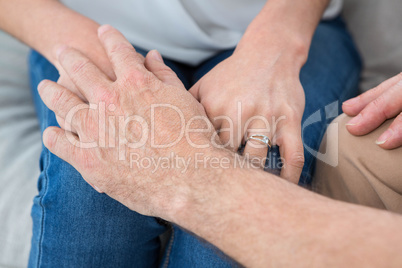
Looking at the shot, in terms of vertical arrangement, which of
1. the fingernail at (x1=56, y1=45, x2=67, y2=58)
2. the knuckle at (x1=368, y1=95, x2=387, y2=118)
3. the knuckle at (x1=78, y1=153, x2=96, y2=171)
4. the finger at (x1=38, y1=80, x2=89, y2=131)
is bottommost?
the knuckle at (x1=78, y1=153, x2=96, y2=171)

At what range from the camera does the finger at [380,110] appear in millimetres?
642

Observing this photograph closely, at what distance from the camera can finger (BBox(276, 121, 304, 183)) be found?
2.16ft

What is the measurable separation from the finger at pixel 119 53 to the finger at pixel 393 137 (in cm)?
46

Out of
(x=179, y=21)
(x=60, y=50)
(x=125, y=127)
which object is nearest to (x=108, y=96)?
(x=125, y=127)

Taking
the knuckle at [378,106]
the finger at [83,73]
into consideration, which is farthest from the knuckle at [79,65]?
the knuckle at [378,106]

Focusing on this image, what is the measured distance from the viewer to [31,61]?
3.31ft

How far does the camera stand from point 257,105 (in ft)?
2.25

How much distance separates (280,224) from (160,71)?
40 cm

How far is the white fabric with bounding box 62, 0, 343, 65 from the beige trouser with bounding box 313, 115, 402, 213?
1.31 feet

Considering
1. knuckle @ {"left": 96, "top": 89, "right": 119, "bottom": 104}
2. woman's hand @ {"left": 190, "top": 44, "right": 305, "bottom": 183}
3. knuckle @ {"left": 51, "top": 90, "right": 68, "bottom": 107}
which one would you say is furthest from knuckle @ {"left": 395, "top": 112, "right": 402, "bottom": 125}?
knuckle @ {"left": 51, "top": 90, "right": 68, "bottom": 107}

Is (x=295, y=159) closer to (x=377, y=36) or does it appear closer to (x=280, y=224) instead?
(x=280, y=224)

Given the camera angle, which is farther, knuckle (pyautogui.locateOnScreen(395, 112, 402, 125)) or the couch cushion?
the couch cushion

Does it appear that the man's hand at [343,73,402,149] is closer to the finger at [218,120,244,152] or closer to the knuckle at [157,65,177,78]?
the finger at [218,120,244,152]

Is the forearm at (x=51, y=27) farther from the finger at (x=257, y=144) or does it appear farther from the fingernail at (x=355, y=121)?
the fingernail at (x=355, y=121)
